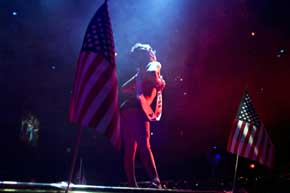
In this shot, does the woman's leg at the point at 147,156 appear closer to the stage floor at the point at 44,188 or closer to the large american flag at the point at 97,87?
the stage floor at the point at 44,188

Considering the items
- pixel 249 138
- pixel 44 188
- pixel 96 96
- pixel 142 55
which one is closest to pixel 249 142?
pixel 249 138

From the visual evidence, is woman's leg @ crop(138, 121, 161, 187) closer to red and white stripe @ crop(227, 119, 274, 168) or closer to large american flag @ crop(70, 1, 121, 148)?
red and white stripe @ crop(227, 119, 274, 168)

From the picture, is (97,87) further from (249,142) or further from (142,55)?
Answer: (249,142)

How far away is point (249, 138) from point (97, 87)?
3.08 m

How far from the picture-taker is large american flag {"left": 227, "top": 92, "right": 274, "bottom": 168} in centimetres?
563

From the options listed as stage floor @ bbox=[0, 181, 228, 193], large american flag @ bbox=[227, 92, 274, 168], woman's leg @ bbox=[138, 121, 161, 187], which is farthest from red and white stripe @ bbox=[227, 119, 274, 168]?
stage floor @ bbox=[0, 181, 228, 193]

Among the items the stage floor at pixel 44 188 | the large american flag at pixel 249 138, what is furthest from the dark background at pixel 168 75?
the stage floor at pixel 44 188

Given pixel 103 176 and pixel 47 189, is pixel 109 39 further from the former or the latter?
pixel 103 176

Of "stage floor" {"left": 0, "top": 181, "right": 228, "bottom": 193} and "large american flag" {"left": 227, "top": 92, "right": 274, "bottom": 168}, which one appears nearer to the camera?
"stage floor" {"left": 0, "top": 181, "right": 228, "bottom": 193}

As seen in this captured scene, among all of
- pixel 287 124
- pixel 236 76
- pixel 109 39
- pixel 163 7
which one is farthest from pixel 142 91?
pixel 287 124

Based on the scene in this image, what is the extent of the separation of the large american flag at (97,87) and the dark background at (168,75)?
6147mm

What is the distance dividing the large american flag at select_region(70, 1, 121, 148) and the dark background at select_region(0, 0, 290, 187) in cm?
615

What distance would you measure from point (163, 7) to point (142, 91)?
525cm

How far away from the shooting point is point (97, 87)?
11.7ft
